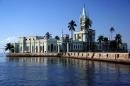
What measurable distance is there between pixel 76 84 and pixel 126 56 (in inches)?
1857

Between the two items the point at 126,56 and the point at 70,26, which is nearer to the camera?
the point at 126,56

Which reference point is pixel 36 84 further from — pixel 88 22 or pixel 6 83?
pixel 88 22

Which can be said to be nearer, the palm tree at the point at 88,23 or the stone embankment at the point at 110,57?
the stone embankment at the point at 110,57

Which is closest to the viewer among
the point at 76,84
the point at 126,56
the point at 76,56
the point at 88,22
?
the point at 76,84

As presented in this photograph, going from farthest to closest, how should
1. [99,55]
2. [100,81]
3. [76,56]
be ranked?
1. [76,56]
2. [99,55]
3. [100,81]

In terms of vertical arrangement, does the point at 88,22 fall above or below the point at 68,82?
above

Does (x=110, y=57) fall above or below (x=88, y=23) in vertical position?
below

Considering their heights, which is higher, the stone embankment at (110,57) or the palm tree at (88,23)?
the palm tree at (88,23)

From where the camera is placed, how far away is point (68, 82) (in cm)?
4266

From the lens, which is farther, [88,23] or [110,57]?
[88,23]

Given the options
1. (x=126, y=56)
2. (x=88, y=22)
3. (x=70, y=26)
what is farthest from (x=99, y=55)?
(x=70, y=26)

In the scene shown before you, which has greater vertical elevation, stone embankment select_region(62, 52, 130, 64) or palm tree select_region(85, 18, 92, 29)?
palm tree select_region(85, 18, 92, 29)

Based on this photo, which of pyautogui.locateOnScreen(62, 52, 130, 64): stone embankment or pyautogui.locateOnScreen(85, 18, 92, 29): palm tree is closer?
pyautogui.locateOnScreen(62, 52, 130, 64): stone embankment

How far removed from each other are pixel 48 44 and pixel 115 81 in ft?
511
